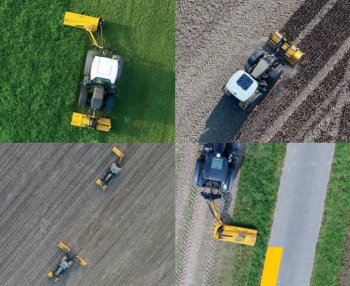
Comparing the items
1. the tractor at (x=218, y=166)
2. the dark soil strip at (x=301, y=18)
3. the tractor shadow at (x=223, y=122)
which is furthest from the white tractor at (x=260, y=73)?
the tractor at (x=218, y=166)

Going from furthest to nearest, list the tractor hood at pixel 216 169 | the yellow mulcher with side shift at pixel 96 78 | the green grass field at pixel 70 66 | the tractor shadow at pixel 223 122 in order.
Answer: the tractor shadow at pixel 223 122
the green grass field at pixel 70 66
the yellow mulcher with side shift at pixel 96 78
the tractor hood at pixel 216 169

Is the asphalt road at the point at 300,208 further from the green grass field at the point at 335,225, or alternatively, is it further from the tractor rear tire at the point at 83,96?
the tractor rear tire at the point at 83,96

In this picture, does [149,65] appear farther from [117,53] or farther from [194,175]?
[194,175]

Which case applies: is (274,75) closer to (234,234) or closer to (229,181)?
(229,181)

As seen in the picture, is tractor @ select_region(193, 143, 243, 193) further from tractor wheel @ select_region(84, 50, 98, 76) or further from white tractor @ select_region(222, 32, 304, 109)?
tractor wheel @ select_region(84, 50, 98, 76)

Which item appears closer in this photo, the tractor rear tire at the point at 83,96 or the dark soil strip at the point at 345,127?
the tractor rear tire at the point at 83,96

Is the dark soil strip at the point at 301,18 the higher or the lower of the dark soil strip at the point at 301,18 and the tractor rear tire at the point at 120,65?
the higher

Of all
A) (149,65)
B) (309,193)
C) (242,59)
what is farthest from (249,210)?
(149,65)
